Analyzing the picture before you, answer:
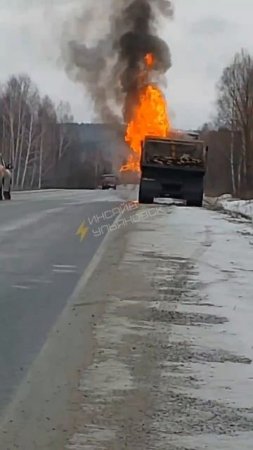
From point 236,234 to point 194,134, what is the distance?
1769 centimetres

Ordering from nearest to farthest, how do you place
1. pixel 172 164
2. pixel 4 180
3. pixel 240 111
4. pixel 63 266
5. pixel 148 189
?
pixel 63 266, pixel 172 164, pixel 148 189, pixel 4 180, pixel 240 111

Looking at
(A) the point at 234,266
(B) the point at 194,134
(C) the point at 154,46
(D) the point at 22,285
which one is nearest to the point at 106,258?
(A) the point at 234,266

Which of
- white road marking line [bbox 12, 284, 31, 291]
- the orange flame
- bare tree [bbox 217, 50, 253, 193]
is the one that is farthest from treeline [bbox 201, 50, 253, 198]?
white road marking line [bbox 12, 284, 31, 291]

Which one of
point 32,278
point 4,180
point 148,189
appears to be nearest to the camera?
point 32,278

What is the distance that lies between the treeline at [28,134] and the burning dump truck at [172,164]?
4983 centimetres

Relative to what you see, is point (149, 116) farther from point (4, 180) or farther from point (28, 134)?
point (28, 134)

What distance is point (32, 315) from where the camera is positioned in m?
9.17

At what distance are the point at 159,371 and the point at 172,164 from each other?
28.9 metres

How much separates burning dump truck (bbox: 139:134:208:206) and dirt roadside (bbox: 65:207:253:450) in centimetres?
2289

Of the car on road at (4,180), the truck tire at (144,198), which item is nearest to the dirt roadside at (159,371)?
the truck tire at (144,198)

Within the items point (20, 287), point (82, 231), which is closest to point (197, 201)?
point (82, 231)

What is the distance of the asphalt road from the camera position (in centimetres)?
747

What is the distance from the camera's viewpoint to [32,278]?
1208 cm

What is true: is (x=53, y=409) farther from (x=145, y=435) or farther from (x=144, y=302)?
(x=144, y=302)
